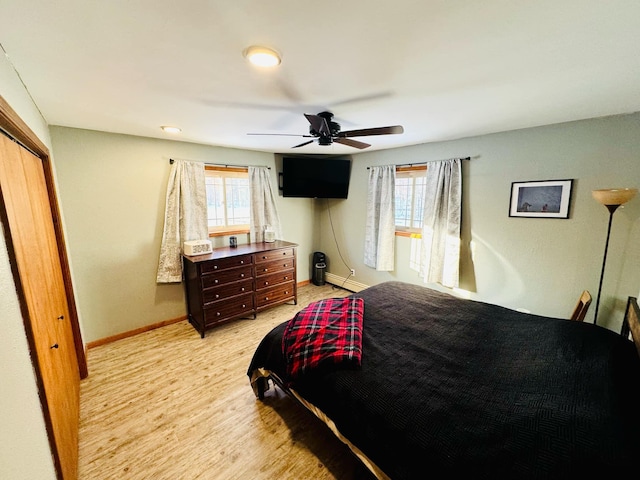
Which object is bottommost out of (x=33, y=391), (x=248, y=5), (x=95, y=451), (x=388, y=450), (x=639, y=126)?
(x=95, y=451)

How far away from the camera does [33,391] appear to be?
0.98m

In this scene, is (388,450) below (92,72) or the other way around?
below

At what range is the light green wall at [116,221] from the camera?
2582 millimetres

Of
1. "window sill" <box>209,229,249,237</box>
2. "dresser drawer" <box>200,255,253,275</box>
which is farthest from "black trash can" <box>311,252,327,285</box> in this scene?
"dresser drawer" <box>200,255,253,275</box>

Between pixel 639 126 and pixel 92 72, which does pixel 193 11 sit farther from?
pixel 639 126

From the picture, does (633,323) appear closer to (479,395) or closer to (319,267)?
(479,395)

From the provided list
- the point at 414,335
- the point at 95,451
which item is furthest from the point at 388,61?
the point at 95,451

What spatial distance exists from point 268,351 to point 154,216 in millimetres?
2295

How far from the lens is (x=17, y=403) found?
0.81 m

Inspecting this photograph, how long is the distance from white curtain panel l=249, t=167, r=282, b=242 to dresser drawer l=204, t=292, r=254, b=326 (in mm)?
1009

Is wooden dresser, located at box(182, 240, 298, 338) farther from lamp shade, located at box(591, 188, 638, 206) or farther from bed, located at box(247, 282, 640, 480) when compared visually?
lamp shade, located at box(591, 188, 638, 206)

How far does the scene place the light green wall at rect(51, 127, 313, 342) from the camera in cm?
258

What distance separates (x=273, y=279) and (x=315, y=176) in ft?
5.92

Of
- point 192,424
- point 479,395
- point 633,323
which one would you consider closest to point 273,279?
point 192,424
